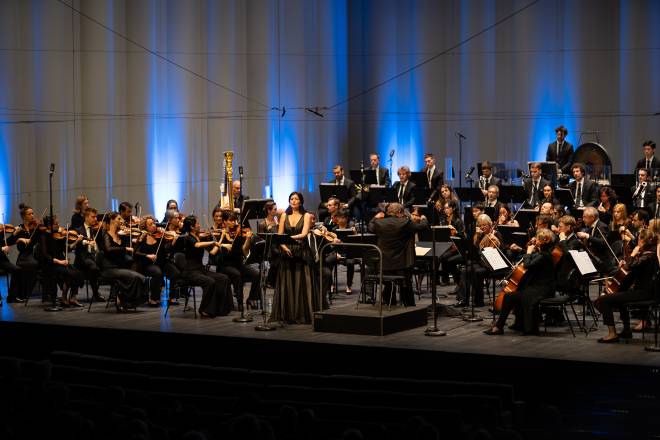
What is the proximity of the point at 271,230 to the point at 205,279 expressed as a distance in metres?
1.27

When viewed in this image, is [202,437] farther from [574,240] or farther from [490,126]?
[490,126]

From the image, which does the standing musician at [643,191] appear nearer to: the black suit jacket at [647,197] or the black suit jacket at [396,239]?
Result: the black suit jacket at [647,197]

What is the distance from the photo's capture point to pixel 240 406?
6.95 m

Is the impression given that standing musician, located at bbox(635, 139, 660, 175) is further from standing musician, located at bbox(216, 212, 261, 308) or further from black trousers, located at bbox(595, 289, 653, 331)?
standing musician, located at bbox(216, 212, 261, 308)

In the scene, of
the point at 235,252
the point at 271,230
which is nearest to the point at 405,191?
the point at 271,230

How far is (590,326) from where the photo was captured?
10930 mm

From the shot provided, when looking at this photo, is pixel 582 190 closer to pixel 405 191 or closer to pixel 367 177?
pixel 405 191

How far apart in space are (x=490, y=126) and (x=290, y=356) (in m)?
10.4

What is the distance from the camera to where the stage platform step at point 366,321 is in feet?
34.3

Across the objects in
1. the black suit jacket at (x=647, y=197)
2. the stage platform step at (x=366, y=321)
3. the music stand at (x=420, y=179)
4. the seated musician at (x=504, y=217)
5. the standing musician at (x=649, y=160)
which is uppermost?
the standing musician at (x=649, y=160)

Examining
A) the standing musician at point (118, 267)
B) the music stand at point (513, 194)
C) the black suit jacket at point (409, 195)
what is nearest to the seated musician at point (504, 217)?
the music stand at point (513, 194)

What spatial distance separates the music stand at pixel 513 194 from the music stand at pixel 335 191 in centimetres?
272

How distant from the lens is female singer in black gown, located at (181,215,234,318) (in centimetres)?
1164

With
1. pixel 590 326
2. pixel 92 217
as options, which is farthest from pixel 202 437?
pixel 92 217
